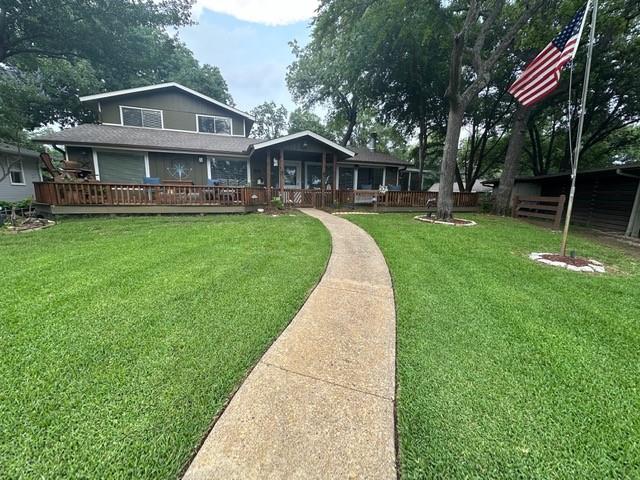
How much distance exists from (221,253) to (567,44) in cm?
729

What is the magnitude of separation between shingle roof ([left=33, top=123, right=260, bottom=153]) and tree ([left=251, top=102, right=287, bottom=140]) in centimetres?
2303

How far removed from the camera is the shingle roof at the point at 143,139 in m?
10.7

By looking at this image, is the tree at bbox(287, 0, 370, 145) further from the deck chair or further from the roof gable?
the deck chair

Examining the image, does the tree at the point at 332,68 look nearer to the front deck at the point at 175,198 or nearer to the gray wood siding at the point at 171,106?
the front deck at the point at 175,198

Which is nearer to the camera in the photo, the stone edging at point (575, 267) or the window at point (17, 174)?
the stone edging at point (575, 267)

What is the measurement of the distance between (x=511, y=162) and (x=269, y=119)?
1195 inches

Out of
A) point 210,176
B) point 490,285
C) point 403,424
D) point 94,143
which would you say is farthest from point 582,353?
point 94,143

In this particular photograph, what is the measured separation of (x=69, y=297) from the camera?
3145mm

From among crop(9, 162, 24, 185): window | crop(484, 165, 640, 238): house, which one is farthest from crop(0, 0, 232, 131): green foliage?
crop(484, 165, 640, 238): house

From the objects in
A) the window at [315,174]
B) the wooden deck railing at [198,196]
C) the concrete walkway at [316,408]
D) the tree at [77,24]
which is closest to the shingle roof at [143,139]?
the wooden deck railing at [198,196]

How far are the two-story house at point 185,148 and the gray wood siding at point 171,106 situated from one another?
0.13ft

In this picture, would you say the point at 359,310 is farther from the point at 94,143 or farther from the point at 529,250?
the point at 94,143

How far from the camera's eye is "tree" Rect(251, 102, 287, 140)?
35.6 meters

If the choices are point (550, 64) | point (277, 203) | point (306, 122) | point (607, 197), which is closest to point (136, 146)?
point (277, 203)
